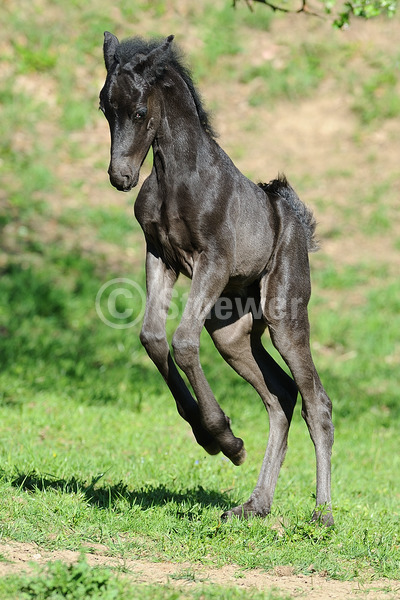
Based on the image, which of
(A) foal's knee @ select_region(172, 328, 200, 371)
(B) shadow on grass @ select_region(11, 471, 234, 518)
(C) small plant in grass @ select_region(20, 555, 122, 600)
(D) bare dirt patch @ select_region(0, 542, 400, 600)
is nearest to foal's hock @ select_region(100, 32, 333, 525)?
(A) foal's knee @ select_region(172, 328, 200, 371)

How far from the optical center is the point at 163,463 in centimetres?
714

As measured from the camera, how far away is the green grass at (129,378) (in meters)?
4.84

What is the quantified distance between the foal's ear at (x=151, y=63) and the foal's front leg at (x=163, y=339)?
1105 mm

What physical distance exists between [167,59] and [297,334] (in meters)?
2.06

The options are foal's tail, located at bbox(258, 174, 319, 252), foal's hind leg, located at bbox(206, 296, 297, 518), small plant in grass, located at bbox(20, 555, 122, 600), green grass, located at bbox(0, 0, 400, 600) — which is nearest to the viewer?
small plant in grass, located at bbox(20, 555, 122, 600)

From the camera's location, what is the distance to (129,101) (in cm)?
462

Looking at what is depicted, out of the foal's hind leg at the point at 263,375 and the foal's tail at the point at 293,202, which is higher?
the foal's tail at the point at 293,202

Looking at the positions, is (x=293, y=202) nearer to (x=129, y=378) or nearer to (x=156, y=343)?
(x=156, y=343)

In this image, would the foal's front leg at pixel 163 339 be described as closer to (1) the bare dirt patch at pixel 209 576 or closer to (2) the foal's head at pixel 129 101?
(2) the foal's head at pixel 129 101

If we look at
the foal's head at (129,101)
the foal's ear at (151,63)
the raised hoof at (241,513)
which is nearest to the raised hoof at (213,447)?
the raised hoof at (241,513)

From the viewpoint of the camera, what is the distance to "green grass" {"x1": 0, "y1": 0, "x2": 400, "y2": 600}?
4844 millimetres

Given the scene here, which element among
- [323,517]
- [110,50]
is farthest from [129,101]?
[323,517]

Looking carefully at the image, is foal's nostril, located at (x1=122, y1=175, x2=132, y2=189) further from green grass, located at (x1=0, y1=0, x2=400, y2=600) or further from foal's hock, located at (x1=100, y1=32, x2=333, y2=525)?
green grass, located at (x1=0, y1=0, x2=400, y2=600)

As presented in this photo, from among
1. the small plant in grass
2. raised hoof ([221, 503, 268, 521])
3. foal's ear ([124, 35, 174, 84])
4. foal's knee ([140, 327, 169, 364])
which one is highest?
foal's ear ([124, 35, 174, 84])
